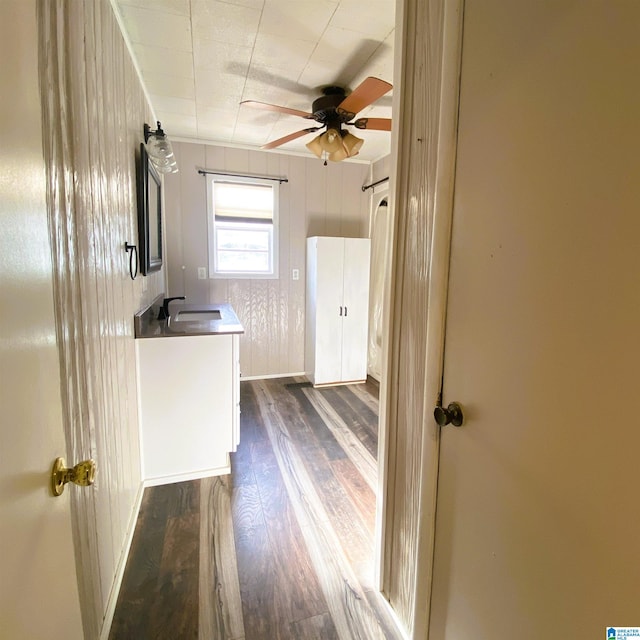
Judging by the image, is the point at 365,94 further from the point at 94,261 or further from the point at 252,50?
the point at 94,261

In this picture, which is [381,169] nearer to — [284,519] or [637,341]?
[284,519]

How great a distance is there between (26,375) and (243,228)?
3.34 metres

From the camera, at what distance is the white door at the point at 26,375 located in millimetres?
497

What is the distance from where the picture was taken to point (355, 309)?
3.77 m

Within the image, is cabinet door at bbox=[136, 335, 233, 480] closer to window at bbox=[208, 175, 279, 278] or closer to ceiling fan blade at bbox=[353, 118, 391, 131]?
ceiling fan blade at bbox=[353, 118, 391, 131]

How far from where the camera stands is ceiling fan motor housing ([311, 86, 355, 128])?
7.59 feet

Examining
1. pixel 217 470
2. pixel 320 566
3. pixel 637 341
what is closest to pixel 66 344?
pixel 637 341

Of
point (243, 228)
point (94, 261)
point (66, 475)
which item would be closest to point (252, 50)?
point (94, 261)

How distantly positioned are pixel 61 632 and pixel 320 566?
110cm

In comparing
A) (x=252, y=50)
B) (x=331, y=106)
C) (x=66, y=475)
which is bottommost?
(x=66, y=475)

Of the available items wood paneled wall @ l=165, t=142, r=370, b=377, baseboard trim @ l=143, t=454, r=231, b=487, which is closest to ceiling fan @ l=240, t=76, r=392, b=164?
wood paneled wall @ l=165, t=142, r=370, b=377

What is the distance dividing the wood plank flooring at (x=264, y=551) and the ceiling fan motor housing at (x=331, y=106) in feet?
7.53

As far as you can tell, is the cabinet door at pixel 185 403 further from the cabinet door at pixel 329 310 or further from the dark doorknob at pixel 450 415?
the cabinet door at pixel 329 310

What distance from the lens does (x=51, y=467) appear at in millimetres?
644
